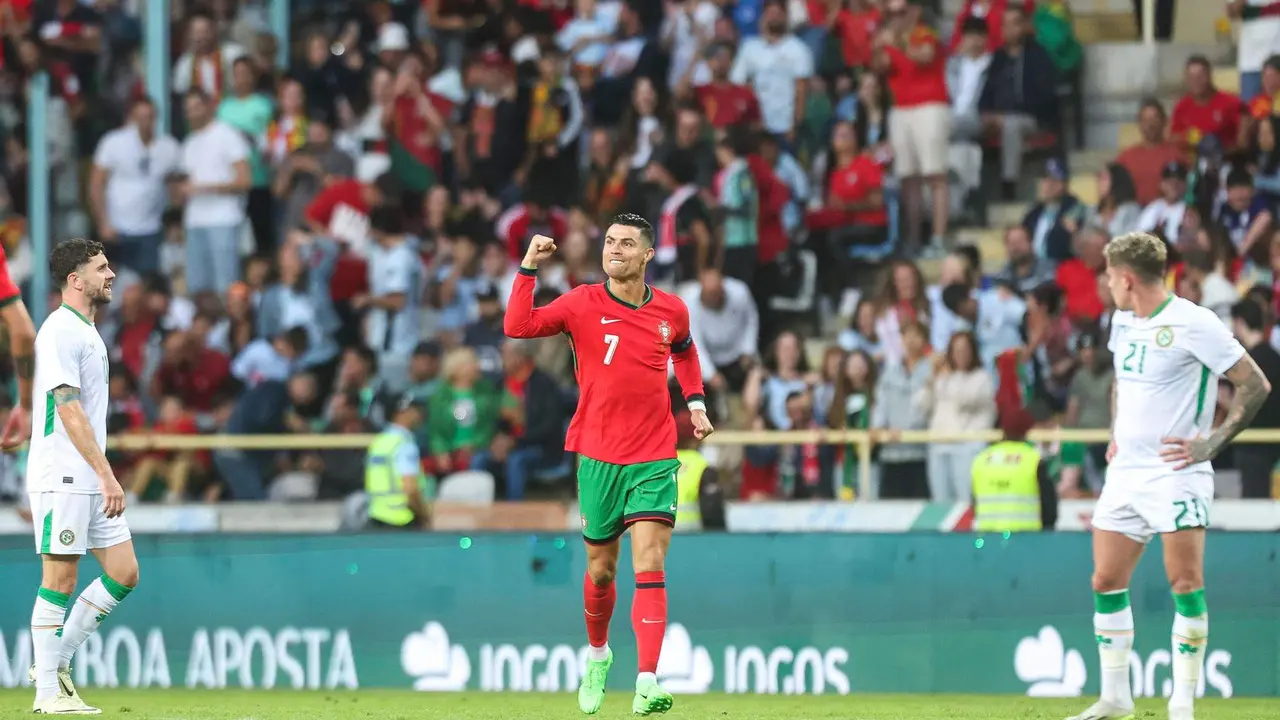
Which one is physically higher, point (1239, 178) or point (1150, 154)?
point (1150, 154)

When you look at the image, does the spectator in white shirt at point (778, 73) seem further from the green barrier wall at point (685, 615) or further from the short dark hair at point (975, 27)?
the green barrier wall at point (685, 615)

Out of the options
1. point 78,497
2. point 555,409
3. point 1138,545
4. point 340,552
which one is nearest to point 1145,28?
point 555,409

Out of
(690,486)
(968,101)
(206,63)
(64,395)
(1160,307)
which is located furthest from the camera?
(206,63)

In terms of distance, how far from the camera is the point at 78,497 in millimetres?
10102

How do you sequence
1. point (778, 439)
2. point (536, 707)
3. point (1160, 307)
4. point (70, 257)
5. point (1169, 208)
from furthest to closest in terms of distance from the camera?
point (1169, 208)
point (778, 439)
point (536, 707)
point (70, 257)
point (1160, 307)

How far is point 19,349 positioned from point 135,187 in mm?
10306

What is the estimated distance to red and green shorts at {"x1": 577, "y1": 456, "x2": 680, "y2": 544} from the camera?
980 cm

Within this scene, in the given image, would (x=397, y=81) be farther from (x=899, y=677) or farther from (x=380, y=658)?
(x=899, y=677)

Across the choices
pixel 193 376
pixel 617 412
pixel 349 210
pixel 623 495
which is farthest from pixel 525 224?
pixel 623 495

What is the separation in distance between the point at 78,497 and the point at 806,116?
10289 millimetres

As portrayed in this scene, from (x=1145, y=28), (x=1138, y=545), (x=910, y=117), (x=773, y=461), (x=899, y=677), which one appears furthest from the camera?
(x=1145, y=28)

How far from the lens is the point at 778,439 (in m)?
15.6

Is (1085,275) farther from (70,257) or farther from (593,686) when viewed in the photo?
(70,257)

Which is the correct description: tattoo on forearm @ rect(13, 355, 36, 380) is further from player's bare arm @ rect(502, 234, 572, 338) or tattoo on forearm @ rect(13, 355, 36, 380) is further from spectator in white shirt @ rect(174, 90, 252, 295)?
spectator in white shirt @ rect(174, 90, 252, 295)
